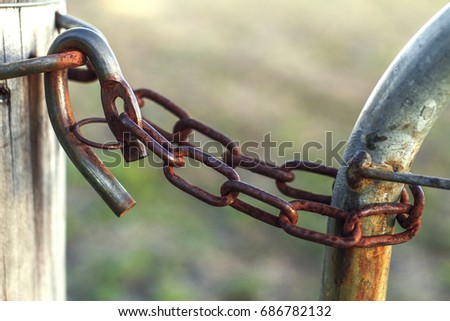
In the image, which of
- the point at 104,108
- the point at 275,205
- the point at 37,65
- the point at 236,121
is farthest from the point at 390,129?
the point at 236,121

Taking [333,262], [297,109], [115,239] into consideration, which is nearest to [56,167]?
[333,262]

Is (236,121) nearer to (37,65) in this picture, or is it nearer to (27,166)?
(27,166)

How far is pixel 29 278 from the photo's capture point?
1.25 m

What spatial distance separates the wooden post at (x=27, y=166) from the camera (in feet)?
3.57

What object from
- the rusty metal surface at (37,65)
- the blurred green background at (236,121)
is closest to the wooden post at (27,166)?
the rusty metal surface at (37,65)

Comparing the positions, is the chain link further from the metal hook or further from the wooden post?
the wooden post

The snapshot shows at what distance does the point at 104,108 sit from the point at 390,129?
0.47 m

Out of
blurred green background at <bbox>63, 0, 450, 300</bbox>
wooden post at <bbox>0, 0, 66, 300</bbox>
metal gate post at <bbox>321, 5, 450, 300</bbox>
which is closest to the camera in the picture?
metal gate post at <bbox>321, 5, 450, 300</bbox>

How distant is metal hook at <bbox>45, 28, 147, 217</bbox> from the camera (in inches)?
39.9

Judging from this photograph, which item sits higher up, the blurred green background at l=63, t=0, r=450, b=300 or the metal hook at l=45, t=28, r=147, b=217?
the metal hook at l=45, t=28, r=147, b=217

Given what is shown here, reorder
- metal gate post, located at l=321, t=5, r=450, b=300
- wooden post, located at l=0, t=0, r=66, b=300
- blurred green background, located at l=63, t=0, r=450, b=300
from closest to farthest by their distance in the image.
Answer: metal gate post, located at l=321, t=5, r=450, b=300
wooden post, located at l=0, t=0, r=66, b=300
blurred green background, located at l=63, t=0, r=450, b=300

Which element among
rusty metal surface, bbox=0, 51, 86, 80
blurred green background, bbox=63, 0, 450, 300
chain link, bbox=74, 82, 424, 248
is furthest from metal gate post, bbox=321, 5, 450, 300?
blurred green background, bbox=63, 0, 450, 300

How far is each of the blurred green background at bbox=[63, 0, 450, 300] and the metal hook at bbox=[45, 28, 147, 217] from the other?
71.8 inches

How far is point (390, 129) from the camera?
103 centimetres
